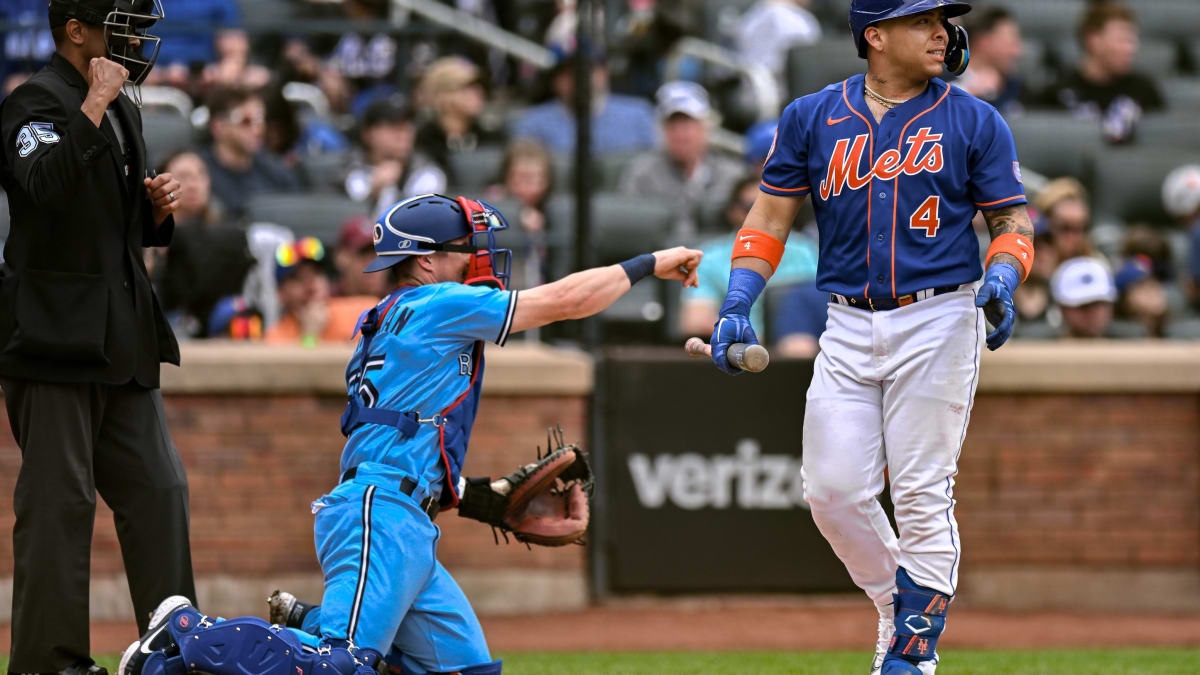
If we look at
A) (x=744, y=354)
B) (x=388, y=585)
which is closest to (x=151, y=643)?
(x=388, y=585)

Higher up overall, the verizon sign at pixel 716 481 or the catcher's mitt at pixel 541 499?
the catcher's mitt at pixel 541 499

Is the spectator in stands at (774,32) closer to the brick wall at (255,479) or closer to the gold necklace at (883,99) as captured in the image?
the brick wall at (255,479)

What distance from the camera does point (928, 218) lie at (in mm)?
4895

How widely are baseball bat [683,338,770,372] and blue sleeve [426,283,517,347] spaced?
0.54 metres

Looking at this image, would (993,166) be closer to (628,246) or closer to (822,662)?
(822,662)

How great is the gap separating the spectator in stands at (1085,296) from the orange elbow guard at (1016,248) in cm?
422

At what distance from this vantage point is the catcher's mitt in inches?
205

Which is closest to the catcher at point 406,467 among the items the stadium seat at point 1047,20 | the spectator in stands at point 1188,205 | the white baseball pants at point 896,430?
the white baseball pants at point 896,430

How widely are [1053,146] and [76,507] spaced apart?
7810 mm

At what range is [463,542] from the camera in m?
8.20

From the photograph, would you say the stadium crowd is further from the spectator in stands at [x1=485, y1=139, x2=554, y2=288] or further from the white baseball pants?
the white baseball pants

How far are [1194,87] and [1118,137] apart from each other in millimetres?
1153

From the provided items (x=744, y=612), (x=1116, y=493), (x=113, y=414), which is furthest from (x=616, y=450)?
(x=113, y=414)

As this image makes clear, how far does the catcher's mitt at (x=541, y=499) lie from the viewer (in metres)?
5.21
